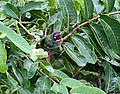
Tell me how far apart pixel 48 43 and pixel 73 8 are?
0.12m

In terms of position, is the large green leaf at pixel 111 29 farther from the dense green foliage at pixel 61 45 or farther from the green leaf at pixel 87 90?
the green leaf at pixel 87 90

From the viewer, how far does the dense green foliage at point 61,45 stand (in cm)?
77

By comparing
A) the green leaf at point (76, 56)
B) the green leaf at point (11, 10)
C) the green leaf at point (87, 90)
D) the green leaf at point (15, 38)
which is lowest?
the green leaf at point (87, 90)

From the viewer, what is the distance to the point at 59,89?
74 cm

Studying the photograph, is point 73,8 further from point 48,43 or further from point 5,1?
point 5,1

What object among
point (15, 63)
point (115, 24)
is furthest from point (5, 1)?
point (115, 24)

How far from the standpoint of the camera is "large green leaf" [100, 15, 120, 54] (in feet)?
2.58

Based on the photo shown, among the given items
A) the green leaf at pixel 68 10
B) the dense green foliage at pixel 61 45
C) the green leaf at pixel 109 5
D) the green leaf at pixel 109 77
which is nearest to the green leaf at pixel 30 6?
the dense green foliage at pixel 61 45

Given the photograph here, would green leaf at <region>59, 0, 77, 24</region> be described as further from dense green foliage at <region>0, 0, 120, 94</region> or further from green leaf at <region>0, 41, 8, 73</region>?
green leaf at <region>0, 41, 8, 73</region>

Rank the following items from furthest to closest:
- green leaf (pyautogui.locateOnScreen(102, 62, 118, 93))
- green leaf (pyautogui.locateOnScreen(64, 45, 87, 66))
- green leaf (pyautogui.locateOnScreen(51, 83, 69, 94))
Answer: green leaf (pyautogui.locateOnScreen(102, 62, 118, 93)), green leaf (pyautogui.locateOnScreen(64, 45, 87, 66)), green leaf (pyautogui.locateOnScreen(51, 83, 69, 94))

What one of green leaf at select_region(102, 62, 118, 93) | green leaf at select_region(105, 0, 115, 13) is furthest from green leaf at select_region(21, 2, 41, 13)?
green leaf at select_region(102, 62, 118, 93)

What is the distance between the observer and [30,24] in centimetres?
97

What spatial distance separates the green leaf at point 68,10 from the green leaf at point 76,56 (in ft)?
0.26

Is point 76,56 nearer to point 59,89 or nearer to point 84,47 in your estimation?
point 84,47
